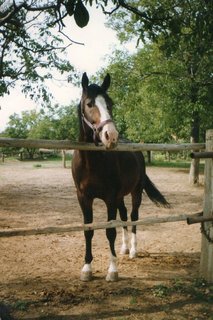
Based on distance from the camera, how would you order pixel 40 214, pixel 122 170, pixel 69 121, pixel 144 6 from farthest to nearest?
pixel 69 121 → pixel 144 6 → pixel 40 214 → pixel 122 170

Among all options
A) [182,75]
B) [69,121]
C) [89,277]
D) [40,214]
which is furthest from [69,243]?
[69,121]

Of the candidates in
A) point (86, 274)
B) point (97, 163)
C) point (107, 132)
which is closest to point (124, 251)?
point (86, 274)

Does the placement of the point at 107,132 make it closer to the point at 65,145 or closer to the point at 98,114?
the point at 98,114

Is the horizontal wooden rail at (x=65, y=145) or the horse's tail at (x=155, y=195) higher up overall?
the horizontal wooden rail at (x=65, y=145)

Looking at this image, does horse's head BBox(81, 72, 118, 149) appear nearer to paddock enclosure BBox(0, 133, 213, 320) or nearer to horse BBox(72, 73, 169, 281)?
horse BBox(72, 73, 169, 281)

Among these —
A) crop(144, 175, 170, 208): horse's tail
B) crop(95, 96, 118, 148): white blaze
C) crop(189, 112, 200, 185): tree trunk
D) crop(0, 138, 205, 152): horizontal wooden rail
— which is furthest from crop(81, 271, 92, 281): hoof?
crop(189, 112, 200, 185): tree trunk

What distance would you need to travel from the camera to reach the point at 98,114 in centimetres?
368

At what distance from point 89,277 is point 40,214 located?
460 cm

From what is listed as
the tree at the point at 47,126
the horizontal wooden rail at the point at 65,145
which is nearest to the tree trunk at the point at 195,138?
the horizontal wooden rail at the point at 65,145

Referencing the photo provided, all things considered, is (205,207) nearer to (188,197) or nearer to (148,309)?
(148,309)

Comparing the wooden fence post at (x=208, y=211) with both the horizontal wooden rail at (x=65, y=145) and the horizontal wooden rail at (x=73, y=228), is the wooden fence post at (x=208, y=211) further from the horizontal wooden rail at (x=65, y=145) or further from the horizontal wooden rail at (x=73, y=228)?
the horizontal wooden rail at (x=65, y=145)

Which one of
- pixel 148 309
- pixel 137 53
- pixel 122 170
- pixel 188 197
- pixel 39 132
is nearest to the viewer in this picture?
pixel 148 309

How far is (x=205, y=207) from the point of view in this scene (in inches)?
172

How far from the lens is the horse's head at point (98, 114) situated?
3.35 meters
